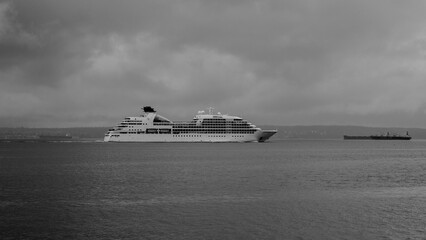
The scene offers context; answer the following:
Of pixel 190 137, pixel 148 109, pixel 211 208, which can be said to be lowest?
pixel 211 208

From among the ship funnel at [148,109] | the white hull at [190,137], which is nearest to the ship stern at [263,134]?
the white hull at [190,137]

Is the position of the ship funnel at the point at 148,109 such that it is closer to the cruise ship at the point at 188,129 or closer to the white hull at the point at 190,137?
the cruise ship at the point at 188,129

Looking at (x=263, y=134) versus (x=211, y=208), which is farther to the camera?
(x=263, y=134)

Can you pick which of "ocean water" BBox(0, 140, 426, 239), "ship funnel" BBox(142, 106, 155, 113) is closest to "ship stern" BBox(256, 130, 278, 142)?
"ship funnel" BBox(142, 106, 155, 113)

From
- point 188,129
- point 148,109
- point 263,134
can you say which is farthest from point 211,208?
point 263,134

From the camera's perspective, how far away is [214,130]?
156750 mm

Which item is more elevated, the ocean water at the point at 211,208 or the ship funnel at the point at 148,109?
the ship funnel at the point at 148,109

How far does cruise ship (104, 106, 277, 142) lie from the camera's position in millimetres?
156000

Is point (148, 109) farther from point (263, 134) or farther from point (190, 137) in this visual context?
point (263, 134)

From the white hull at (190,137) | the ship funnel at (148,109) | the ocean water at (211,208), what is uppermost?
the ship funnel at (148,109)

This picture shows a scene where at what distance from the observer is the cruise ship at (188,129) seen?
156m

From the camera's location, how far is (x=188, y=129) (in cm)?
15675

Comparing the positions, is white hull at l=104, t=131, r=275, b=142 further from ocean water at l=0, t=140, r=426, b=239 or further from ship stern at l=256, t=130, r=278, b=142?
ocean water at l=0, t=140, r=426, b=239

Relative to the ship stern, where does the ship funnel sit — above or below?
above
